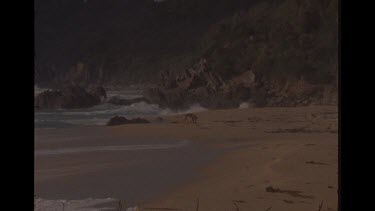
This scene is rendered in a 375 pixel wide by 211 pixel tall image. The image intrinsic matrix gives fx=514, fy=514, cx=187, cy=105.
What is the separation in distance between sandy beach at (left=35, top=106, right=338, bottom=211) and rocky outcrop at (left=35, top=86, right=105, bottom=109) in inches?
7.6

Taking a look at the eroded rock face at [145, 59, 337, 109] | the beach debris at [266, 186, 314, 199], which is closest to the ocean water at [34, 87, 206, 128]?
the eroded rock face at [145, 59, 337, 109]

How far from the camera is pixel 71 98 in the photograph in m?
4.10

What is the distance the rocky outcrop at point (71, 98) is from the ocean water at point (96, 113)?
5 cm

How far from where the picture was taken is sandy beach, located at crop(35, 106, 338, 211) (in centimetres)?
350

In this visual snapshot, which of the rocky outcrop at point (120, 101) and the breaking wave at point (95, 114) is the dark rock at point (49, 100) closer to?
the breaking wave at point (95, 114)

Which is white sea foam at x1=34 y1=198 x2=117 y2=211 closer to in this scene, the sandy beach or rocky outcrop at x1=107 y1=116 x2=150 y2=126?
the sandy beach

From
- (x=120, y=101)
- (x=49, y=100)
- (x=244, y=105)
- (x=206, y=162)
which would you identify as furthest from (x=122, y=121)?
(x=244, y=105)

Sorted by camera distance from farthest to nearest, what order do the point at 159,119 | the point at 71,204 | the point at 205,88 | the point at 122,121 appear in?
the point at 205,88
the point at 159,119
the point at 122,121
the point at 71,204

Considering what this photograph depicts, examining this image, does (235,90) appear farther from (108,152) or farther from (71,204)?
(71,204)

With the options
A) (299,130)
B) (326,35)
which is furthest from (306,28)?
(299,130)

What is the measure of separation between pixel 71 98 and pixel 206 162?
119 cm

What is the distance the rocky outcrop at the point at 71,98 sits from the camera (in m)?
3.96

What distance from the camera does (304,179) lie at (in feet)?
12.1
